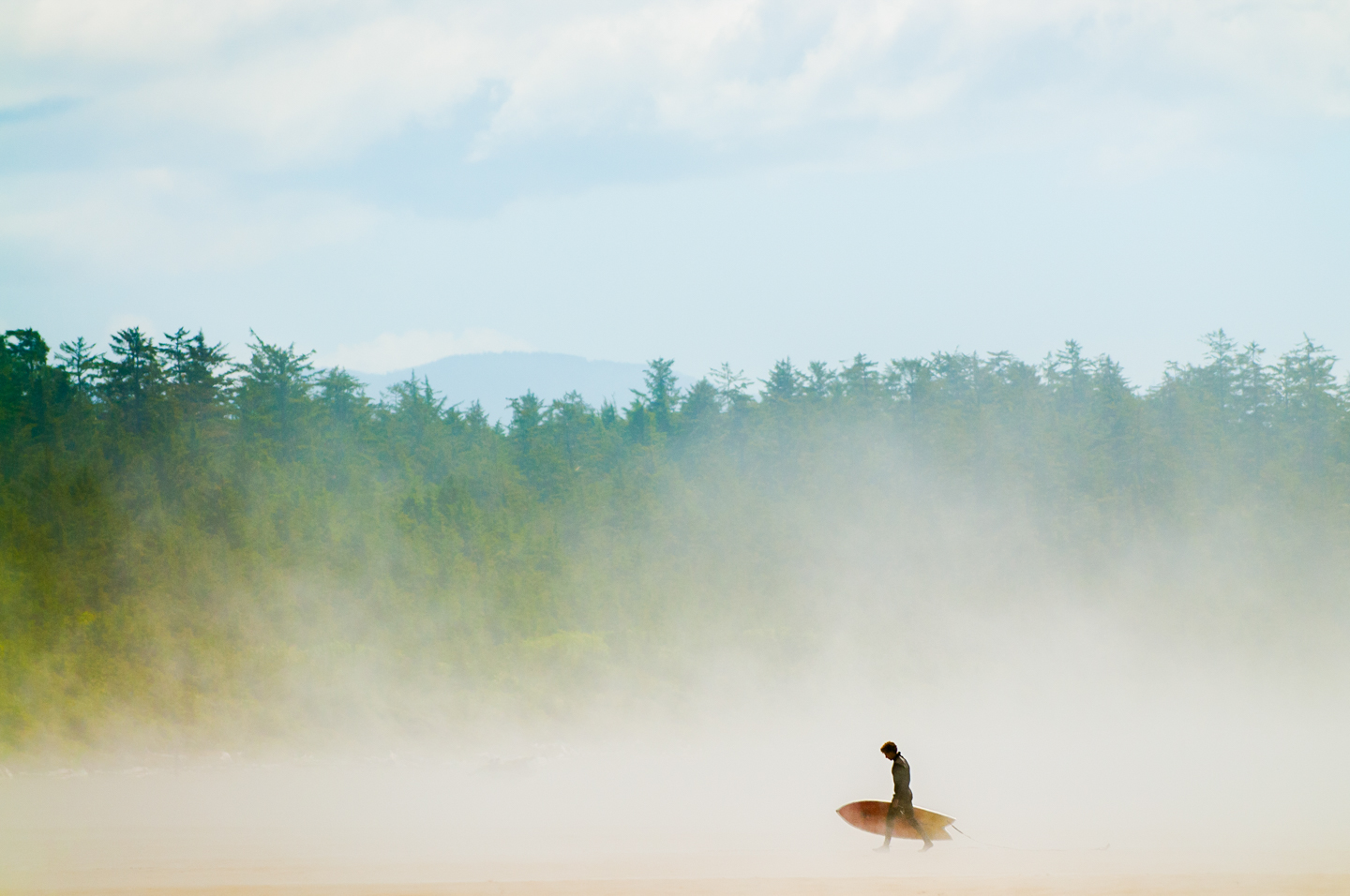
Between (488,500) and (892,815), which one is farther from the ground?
(488,500)

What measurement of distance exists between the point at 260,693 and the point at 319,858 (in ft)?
59.2

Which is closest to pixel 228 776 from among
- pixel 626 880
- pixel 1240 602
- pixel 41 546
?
pixel 41 546

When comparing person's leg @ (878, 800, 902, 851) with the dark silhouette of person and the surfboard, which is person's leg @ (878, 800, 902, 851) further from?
the surfboard

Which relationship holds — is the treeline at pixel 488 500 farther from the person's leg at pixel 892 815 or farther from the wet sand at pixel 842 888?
the person's leg at pixel 892 815

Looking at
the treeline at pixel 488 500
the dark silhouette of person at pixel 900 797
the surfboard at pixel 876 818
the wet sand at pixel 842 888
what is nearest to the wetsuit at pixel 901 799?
the dark silhouette of person at pixel 900 797

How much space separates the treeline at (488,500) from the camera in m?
34.2

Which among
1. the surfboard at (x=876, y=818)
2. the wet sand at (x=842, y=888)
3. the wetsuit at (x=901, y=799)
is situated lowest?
the wet sand at (x=842, y=888)

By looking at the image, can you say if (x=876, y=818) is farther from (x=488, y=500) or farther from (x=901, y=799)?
(x=488, y=500)

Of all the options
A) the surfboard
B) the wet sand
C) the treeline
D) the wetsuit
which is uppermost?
the treeline

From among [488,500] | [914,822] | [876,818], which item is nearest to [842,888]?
Answer: [914,822]

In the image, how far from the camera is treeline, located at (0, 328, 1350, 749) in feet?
112

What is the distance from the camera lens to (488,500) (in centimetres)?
5084

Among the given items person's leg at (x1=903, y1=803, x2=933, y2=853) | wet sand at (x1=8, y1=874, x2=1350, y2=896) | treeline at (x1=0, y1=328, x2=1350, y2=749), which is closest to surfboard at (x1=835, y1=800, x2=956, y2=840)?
person's leg at (x1=903, y1=803, x2=933, y2=853)

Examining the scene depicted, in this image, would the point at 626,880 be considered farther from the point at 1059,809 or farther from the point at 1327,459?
the point at 1327,459
